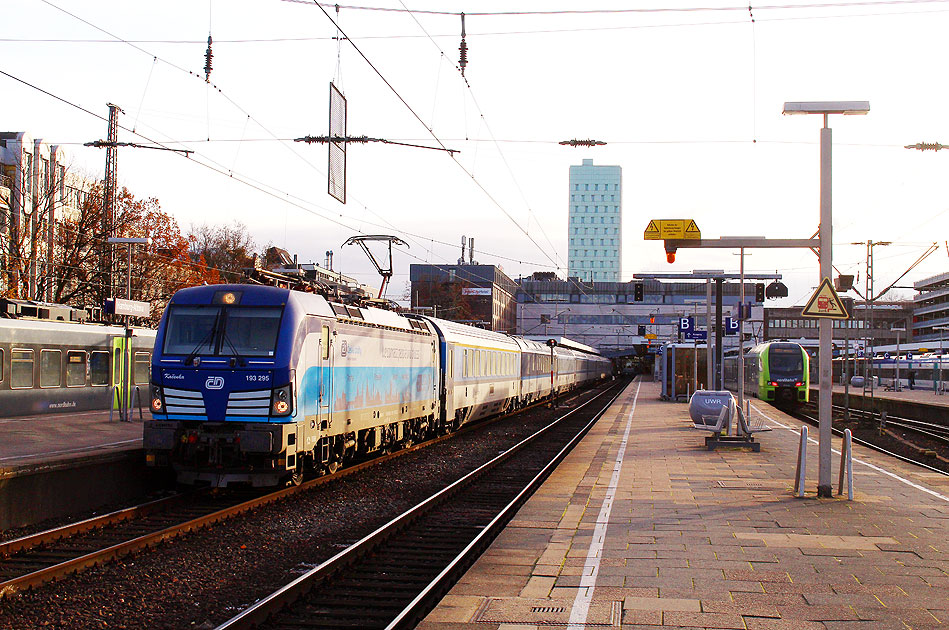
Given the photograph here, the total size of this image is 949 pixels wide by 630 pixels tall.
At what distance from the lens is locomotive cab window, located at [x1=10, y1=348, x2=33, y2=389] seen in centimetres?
2139

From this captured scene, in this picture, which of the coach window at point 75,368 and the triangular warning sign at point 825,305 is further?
the coach window at point 75,368

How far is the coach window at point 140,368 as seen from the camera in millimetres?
27819

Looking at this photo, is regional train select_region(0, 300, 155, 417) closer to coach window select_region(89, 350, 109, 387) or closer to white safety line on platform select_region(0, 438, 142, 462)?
coach window select_region(89, 350, 109, 387)

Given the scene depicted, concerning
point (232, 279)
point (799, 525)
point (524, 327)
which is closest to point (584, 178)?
point (524, 327)

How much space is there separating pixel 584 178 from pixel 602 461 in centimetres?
18636

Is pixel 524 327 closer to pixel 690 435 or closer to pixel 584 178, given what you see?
pixel 690 435

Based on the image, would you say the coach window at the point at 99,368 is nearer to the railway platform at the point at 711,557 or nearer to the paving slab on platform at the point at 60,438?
the paving slab on platform at the point at 60,438

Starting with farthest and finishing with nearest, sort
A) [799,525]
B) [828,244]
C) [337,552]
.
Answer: [828,244], [799,525], [337,552]

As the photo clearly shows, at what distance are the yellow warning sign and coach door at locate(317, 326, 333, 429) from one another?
621 cm

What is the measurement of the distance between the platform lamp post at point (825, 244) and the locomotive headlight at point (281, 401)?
7402 millimetres

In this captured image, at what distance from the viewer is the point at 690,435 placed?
2347cm

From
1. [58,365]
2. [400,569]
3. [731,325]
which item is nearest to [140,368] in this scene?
[58,365]

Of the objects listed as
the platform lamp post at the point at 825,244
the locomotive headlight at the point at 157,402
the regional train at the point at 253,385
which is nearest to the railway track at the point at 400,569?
the regional train at the point at 253,385

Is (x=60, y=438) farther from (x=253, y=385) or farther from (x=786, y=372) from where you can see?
(x=786, y=372)
